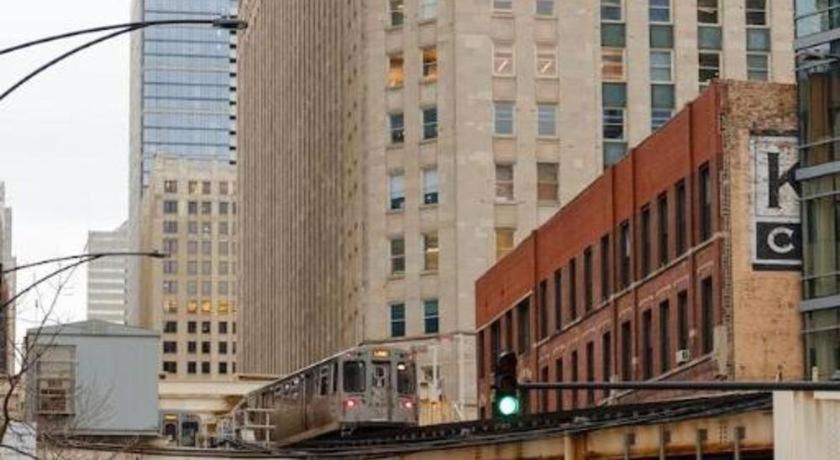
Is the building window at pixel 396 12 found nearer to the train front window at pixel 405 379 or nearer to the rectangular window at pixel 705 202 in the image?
the train front window at pixel 405 379

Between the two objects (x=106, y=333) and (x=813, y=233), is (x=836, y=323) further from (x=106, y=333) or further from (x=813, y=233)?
(x=106, y=333)

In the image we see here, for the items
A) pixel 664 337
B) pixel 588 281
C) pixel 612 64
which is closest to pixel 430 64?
pixel 612 64

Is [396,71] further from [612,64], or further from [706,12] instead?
[706,12]

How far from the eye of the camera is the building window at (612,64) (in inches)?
4043

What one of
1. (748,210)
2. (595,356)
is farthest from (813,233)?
(595,356)

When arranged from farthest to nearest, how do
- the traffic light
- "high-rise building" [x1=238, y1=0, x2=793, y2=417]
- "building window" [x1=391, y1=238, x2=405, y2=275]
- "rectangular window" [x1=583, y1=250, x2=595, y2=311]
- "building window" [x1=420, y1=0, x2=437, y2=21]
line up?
"building window" [x1=420, y1=0, x2=437, y2=21], "building window" [x1=391, y1=238, x2=405, y2=275], "high-rise building" [x1=238, y1=0, x2=793, y2=417], "rectangular window" [x1=583, y1=250, x2=595, y2=311], the traffic light

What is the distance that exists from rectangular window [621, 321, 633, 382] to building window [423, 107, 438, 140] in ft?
128

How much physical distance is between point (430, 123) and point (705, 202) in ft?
152

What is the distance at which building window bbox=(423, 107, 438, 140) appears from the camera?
102 metres

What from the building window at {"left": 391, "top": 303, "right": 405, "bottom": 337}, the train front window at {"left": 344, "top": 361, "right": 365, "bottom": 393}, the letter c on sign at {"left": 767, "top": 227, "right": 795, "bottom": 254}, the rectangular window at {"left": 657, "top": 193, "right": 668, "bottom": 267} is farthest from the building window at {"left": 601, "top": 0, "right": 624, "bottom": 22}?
the letter c on sign at {"left": 767, "top": 227, "right": 795, "bottom": 254}

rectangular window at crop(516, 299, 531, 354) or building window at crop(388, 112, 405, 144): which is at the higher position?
building window at crop(388, 112, 405, 144)

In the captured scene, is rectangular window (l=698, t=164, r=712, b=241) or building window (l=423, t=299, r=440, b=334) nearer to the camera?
rectangular window (l=698, t=164, r=712, b=241)

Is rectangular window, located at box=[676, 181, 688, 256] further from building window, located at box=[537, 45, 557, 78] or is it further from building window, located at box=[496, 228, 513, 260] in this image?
building window, located at box=[537, 45, 557, 78]

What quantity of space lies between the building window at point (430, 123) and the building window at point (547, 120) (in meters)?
4.61
